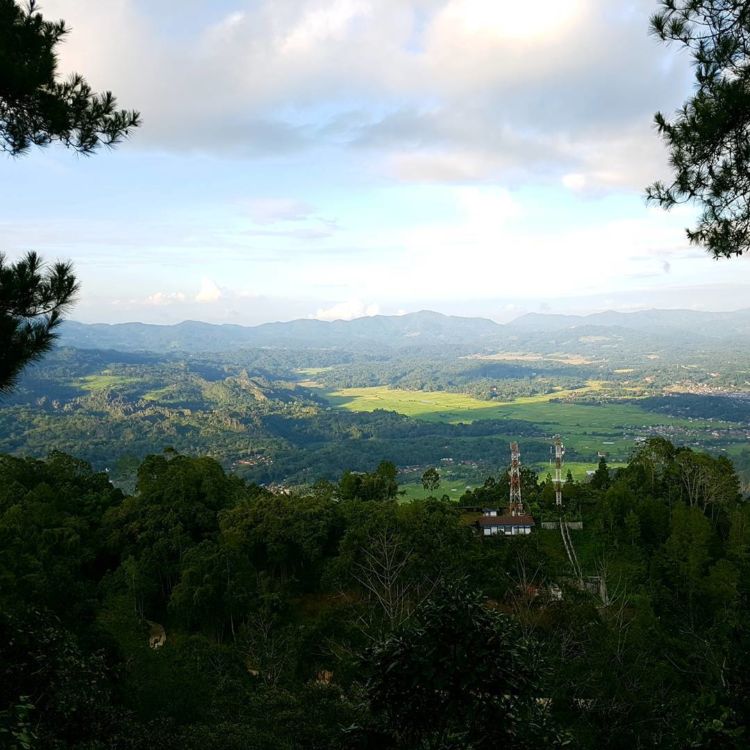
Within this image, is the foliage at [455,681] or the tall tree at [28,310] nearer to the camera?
the foliage at [455,681]

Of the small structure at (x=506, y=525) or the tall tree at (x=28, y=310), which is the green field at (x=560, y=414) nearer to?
the small structure at (x=506, y=525)

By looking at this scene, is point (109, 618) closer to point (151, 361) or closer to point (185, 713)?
point (185, 713)

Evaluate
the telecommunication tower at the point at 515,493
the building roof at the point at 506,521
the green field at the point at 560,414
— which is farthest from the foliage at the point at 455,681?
the green field at the point at 560,414

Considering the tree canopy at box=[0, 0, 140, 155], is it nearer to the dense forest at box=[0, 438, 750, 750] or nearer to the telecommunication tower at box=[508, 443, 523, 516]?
the dense forest at box=[0, 438, 750, 750]

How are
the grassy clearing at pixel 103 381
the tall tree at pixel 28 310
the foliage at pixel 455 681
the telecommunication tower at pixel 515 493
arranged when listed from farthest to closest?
the grassy clearing at pixel 103 381 < the telecommunication tower at pixel 515 493 < the tall tree at pixel 28 310 < the foliage at pixel 455 681

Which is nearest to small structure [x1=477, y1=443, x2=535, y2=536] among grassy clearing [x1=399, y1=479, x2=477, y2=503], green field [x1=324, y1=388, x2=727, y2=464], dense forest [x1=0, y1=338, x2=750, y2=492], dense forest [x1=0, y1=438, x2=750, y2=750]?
dense forest [x1=0, y1=438, x2=750, y2=750]

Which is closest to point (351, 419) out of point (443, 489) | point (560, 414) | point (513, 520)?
point (560, 414)

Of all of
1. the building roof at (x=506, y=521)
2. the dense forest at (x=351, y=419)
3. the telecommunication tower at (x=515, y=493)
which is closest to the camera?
the building roof at (x=506, y=521)

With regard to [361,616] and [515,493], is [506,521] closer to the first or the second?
[515,493]
